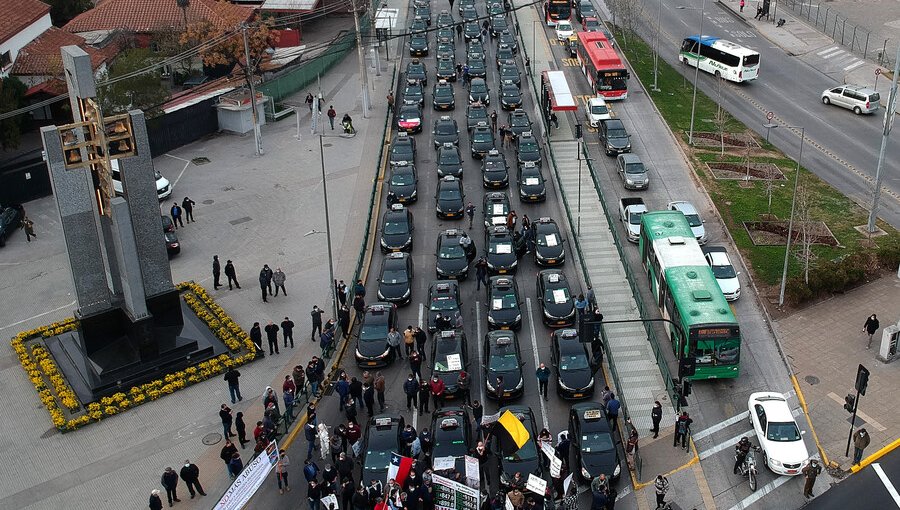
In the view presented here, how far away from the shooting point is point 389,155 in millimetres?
59812

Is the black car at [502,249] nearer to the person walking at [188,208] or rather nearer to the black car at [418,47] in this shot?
the person walking at [188,208]

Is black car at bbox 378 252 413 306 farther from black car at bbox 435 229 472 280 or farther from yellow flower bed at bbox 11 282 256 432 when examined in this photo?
yellow flower bed at bbox 11 282 256 432

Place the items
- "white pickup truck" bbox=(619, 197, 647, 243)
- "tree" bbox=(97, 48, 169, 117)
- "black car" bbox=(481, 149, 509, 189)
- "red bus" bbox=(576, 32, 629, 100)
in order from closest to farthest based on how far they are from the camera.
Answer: "white pickup truck" bbox=(619, 197, 647, 243), "black car" bbox=(481, 149, 509, 189), "tree" bbox=(97, 48, 169, 117), "red bus" bbox=(576, 32, 629, 100)

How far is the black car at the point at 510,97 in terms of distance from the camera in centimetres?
6581

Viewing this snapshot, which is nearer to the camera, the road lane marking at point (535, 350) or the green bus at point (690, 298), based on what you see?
the road lane marking at point (535, 350)

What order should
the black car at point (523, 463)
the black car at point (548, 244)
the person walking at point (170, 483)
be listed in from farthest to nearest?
the black car at point (548, 244)
the black car at point (523, 463)
the person walking at point (170, 483)

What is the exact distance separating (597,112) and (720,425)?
32.6 meters

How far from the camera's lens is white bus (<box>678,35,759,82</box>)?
71562 mm

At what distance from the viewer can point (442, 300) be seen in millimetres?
41250

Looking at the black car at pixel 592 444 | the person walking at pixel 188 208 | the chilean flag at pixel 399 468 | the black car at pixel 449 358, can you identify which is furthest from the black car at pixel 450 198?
the chilean flag at pixel 399 468

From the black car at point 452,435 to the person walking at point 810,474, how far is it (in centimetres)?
1061

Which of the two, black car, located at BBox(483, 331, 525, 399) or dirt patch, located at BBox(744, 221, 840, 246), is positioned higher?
black car, located at BBox(483, 331, 525, 399)

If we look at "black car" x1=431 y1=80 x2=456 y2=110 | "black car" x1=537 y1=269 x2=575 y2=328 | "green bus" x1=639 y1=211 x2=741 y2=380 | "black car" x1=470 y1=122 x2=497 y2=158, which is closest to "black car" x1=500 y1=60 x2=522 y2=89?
"black car" x1=431 y1=80 x2=456 y2=110

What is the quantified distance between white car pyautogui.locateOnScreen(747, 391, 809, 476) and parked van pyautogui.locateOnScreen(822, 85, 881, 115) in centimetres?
3720
